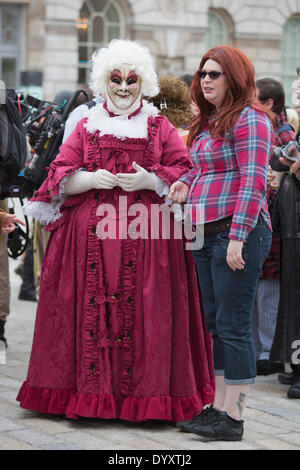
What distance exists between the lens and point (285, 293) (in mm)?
5445

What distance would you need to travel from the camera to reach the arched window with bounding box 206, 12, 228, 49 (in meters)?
21.0

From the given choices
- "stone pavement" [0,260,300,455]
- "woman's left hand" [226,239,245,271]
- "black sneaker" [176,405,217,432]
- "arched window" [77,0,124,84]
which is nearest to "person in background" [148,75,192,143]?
"woman's left hand" [226,239,245,271]

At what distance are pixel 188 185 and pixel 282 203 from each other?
1.29 m

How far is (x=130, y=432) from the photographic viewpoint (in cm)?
423

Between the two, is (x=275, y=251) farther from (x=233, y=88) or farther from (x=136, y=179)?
(x=233, y=88)

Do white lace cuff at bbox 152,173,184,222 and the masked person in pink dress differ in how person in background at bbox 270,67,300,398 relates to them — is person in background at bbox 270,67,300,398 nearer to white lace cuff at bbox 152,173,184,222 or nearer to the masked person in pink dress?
the masked person in pink dress

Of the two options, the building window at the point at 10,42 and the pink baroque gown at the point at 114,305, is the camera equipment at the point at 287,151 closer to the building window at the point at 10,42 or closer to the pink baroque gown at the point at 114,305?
the pink baroque gown at the point at 114,305

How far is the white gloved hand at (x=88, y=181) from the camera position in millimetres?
4375

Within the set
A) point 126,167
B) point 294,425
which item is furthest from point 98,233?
point 294,425

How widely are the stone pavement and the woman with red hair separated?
0.14m

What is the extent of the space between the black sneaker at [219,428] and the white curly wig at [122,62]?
1665 mm

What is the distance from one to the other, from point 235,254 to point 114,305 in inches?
30.3

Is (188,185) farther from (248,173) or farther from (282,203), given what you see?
(282,203)

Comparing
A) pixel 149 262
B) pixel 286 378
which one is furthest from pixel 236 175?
pixel 286 378
